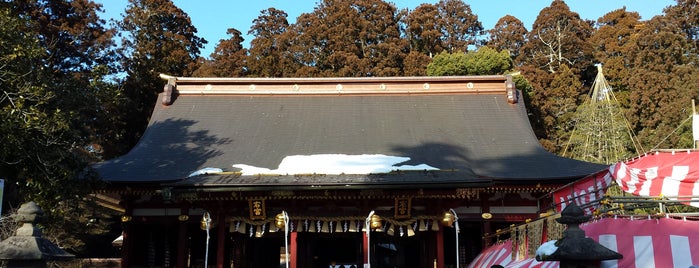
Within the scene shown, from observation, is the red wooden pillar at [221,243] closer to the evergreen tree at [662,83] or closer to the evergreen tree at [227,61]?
the evergreen tree at [227,61]

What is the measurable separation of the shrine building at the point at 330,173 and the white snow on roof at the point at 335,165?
0.04 metres

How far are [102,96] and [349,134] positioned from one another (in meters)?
5.83

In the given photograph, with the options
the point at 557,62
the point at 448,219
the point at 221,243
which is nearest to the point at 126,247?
the point at 221,243

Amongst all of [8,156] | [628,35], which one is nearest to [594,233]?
[8,156]

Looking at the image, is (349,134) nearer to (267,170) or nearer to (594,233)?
(267,170)

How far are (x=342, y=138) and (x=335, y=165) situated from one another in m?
2.14

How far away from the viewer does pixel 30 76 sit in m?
8.80

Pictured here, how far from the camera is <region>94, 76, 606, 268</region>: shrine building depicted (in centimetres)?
1100

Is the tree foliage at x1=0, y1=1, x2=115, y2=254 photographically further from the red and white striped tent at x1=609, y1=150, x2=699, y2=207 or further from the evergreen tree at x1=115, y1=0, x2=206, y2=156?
the evergreen tree at x1=115, y1=0, x2=206, y2=156

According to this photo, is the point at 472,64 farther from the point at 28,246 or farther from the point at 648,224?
the point at 28,246

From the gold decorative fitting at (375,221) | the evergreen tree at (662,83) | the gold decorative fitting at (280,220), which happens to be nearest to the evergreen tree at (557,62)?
the evergreen tree at (662,83)

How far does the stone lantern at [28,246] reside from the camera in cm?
464

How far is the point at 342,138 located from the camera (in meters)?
13.7

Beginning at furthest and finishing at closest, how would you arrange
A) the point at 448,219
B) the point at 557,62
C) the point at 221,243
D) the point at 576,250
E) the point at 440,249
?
the point at 557,62
the point at 221,243
the point at 440,249
the point at 448,219
the point at 576,250
